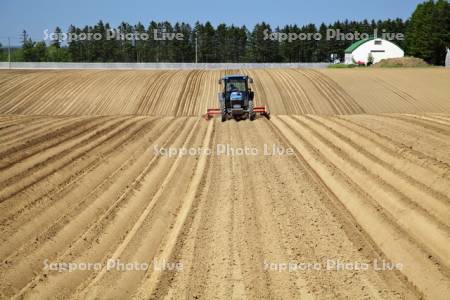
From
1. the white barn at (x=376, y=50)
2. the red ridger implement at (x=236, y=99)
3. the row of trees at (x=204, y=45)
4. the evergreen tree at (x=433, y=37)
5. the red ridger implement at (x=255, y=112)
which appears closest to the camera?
the red ridger implement at (x=236, y=99)

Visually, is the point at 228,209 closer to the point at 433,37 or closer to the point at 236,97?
the point at 236,97

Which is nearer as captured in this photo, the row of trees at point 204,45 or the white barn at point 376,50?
the white barn at point 376,50

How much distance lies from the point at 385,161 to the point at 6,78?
30233 millimetres

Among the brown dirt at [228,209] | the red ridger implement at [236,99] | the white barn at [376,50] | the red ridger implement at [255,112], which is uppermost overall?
the white barn at [376,50]

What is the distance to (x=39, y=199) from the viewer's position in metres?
9.45

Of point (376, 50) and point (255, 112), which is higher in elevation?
point (376, 50)

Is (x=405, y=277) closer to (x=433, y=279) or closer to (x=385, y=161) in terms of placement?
(x=433, y=279)

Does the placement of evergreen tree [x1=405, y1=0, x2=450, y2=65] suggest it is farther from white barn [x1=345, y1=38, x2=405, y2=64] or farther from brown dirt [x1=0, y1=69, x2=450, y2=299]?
brown dirt [x1=0, y1=69, x2=450, y2=299]

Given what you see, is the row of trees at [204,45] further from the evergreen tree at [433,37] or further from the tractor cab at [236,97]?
the tractor cab at [236,97]

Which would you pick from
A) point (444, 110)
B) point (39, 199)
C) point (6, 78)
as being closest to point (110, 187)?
point (39, 199)

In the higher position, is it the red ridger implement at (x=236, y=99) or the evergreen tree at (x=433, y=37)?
the evergreen tree at (x=433, y=37)

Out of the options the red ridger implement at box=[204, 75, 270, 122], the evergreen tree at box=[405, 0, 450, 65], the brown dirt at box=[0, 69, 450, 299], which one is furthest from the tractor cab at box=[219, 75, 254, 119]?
the evergreen tree at box=[405, 0, 450, 65]

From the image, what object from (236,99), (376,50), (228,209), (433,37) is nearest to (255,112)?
(236,99)

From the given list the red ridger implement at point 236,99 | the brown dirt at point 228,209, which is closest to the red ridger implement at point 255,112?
the red ridger implement at point 236,99
